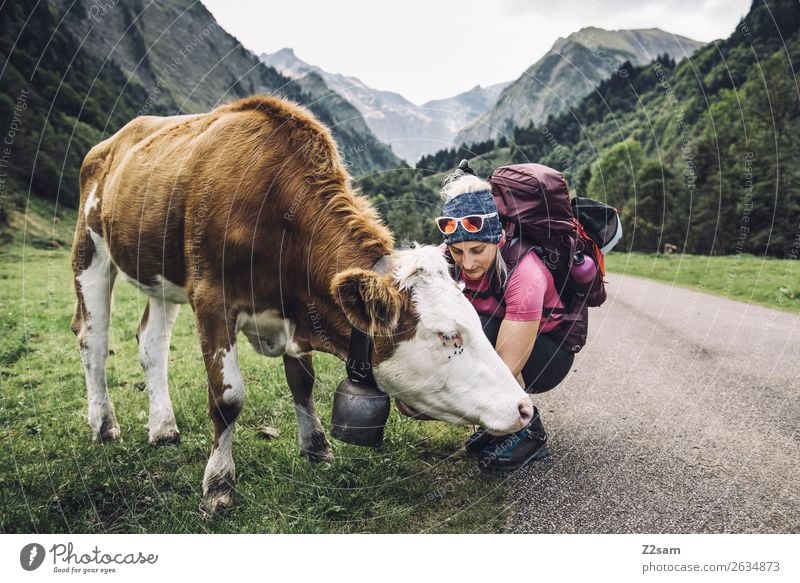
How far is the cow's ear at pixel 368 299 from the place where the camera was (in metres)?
3.12

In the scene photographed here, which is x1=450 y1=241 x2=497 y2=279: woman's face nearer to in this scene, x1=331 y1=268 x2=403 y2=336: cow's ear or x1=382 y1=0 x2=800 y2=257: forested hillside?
x1=331 y1=268 x2=403 y2=336: cow's ear

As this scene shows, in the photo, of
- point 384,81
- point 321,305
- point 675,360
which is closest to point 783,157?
point 675,360

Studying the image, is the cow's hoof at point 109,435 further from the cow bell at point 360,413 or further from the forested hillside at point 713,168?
the forested hillside at point 713,168

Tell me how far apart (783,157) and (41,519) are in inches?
1255

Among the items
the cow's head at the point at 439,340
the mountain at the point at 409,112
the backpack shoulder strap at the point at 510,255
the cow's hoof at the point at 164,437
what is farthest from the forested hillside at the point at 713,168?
the cow's hoof at the point at 164,437

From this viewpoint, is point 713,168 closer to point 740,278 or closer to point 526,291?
point 740,278

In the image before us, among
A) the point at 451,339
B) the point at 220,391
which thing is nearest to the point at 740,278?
the point at 451,339

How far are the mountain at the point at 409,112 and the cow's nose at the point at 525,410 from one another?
225 centimetres

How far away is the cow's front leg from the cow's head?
1.17m

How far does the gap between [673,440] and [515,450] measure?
1.47 metres

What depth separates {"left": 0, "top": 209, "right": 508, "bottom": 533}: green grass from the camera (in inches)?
143

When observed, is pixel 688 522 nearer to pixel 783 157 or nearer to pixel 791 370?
pixel 791 370

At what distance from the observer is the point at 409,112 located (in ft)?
18.5

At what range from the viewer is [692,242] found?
27812mm
